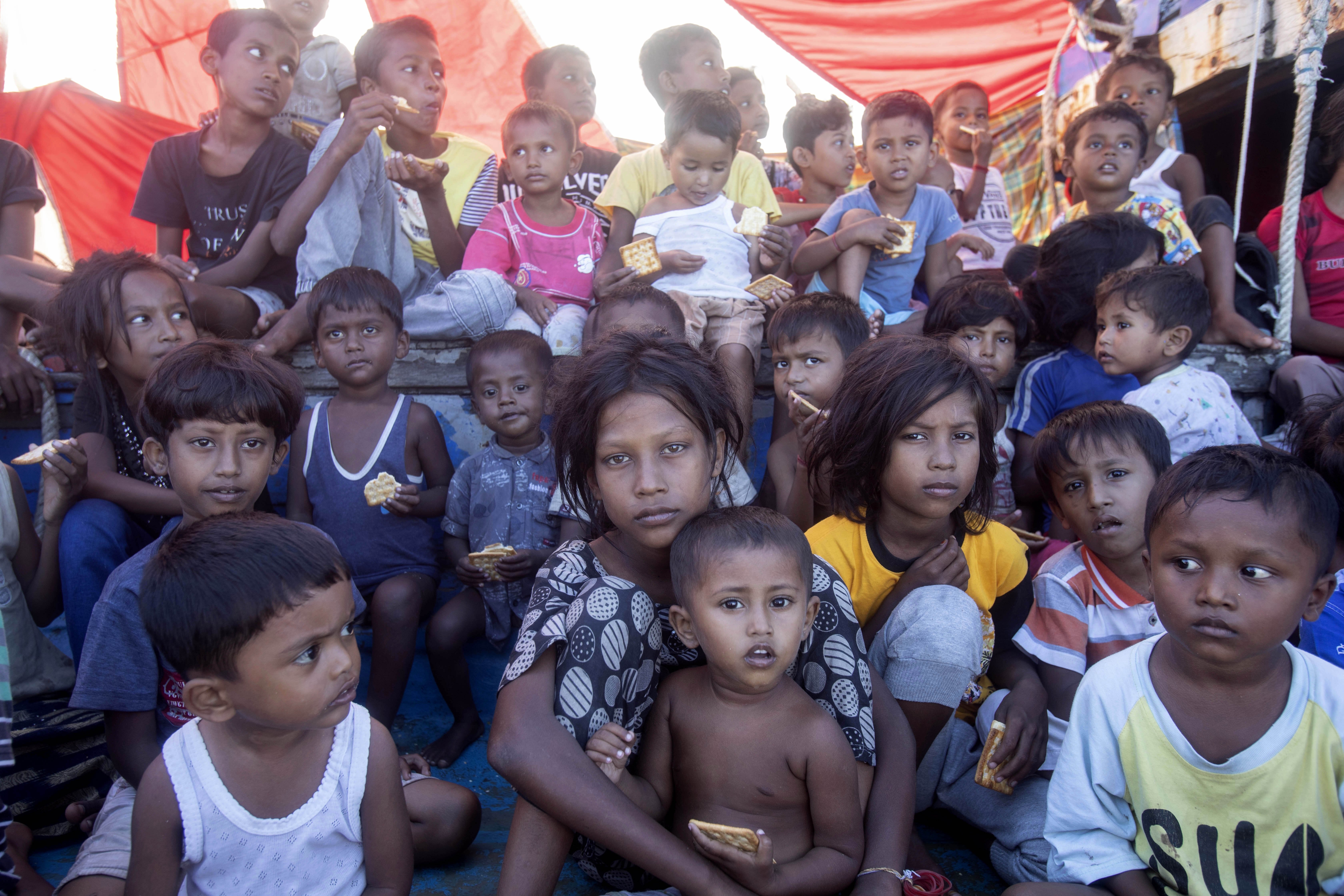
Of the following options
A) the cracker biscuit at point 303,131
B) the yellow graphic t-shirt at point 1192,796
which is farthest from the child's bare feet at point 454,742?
the cracker biscuit at point 303,131

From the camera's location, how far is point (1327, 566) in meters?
1.66

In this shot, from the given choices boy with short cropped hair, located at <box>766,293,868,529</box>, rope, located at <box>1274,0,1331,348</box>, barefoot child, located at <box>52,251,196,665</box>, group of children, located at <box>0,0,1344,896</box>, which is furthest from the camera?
rope, located at <box>1274,0,1331,348</box>

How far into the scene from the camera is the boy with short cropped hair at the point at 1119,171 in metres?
4.00

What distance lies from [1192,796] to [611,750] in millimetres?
1096

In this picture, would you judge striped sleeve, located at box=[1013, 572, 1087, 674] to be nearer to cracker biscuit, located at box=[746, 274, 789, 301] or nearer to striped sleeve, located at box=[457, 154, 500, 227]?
cracker biscuit, located at box=[746, 274, 789, 301]

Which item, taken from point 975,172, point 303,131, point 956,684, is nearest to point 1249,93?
point 975,172

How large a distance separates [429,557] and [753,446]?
134cm

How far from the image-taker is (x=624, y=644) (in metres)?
1.93

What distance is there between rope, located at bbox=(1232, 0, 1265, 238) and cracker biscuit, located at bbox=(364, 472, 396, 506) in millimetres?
3745

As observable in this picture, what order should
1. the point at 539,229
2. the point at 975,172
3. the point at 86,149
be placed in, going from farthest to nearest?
1. the point at 86,149
2. the point at 975,172
3. the point at 539,229

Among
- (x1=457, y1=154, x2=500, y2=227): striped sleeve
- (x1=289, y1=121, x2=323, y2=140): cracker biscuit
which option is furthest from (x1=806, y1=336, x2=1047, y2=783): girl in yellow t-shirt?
(x1=289, y1=121, x2=323, y2=140): cracker biscuit

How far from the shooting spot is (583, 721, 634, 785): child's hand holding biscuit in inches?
71.2

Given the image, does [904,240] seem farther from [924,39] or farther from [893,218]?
[924,39]

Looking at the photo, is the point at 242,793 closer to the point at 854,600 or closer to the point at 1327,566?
the point at 854,600
